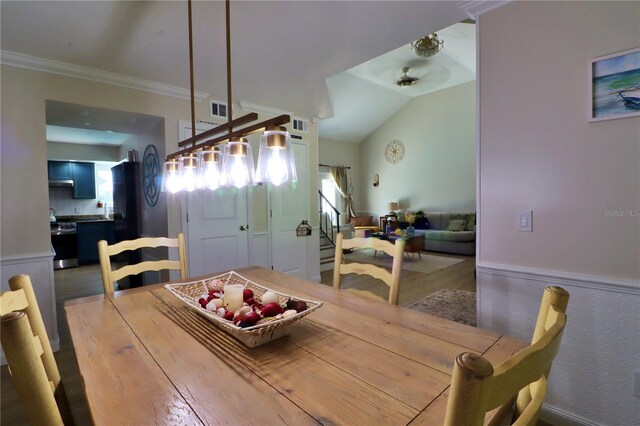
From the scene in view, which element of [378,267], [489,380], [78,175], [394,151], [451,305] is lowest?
[451,305]

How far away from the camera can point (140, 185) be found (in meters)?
4.25

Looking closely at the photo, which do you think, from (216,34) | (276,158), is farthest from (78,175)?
(276,158)

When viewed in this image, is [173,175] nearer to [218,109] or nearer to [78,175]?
[218,109]

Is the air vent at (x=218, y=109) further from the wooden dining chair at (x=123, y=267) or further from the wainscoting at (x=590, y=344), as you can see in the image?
the wainscoting at (x=590, y=344)

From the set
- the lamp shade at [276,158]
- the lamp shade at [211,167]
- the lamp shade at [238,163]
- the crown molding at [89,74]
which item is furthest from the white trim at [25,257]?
the lamp shade at [276,158]

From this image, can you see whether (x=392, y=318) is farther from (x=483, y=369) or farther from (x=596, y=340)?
(x=596, y=340)

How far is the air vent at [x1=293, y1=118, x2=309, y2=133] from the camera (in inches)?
166

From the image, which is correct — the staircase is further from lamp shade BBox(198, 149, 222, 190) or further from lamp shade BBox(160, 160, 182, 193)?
lamp shade BBox(198, 149, 222, 190)

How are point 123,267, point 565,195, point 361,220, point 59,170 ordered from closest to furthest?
1. point 565,195
2. point 123,267
3. point 59,170
4. point 361,220

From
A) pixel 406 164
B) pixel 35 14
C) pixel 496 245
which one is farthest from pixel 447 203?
pixel 35 14

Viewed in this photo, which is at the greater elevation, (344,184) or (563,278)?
(344,184)

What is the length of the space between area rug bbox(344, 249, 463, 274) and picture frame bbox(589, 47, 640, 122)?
12.9ft

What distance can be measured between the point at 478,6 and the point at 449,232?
5.62 metres

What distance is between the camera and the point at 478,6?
1.90 m
